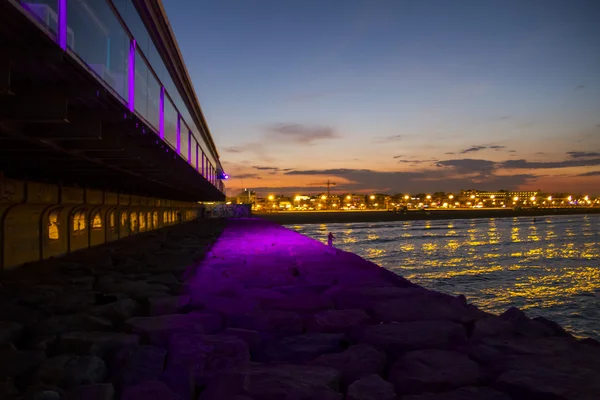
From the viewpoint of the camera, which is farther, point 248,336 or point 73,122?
point 73,122

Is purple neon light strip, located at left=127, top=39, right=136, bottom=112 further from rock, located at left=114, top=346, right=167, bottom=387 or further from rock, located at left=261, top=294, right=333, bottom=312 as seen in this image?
rock, located at left=114, top=346, right=167, bottom=387

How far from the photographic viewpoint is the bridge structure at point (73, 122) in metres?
4.11

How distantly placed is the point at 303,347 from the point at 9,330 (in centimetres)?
310

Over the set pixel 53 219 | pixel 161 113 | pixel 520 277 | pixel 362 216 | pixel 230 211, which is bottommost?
pixel 362 216

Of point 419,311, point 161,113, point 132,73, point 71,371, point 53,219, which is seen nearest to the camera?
point 71,371

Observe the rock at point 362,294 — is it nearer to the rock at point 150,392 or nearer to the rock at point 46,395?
the rock at point 150,392

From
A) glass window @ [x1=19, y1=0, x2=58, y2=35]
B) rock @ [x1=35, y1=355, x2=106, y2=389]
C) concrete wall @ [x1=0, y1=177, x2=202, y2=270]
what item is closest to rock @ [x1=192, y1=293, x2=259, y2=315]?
rock @ [x1=35, y1=355, x2=106, y2=389]

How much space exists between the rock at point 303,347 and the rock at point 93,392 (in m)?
1.43

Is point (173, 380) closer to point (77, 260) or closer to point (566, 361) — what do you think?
point (566, 361)

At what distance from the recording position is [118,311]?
552 centimetres

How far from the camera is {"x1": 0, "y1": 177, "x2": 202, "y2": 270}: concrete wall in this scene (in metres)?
9.05

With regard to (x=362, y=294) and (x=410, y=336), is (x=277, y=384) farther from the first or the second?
(x=362, y=294)

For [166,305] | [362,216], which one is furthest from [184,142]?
[362,216]

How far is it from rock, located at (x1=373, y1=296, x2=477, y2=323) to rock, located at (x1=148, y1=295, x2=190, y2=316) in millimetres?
2624
